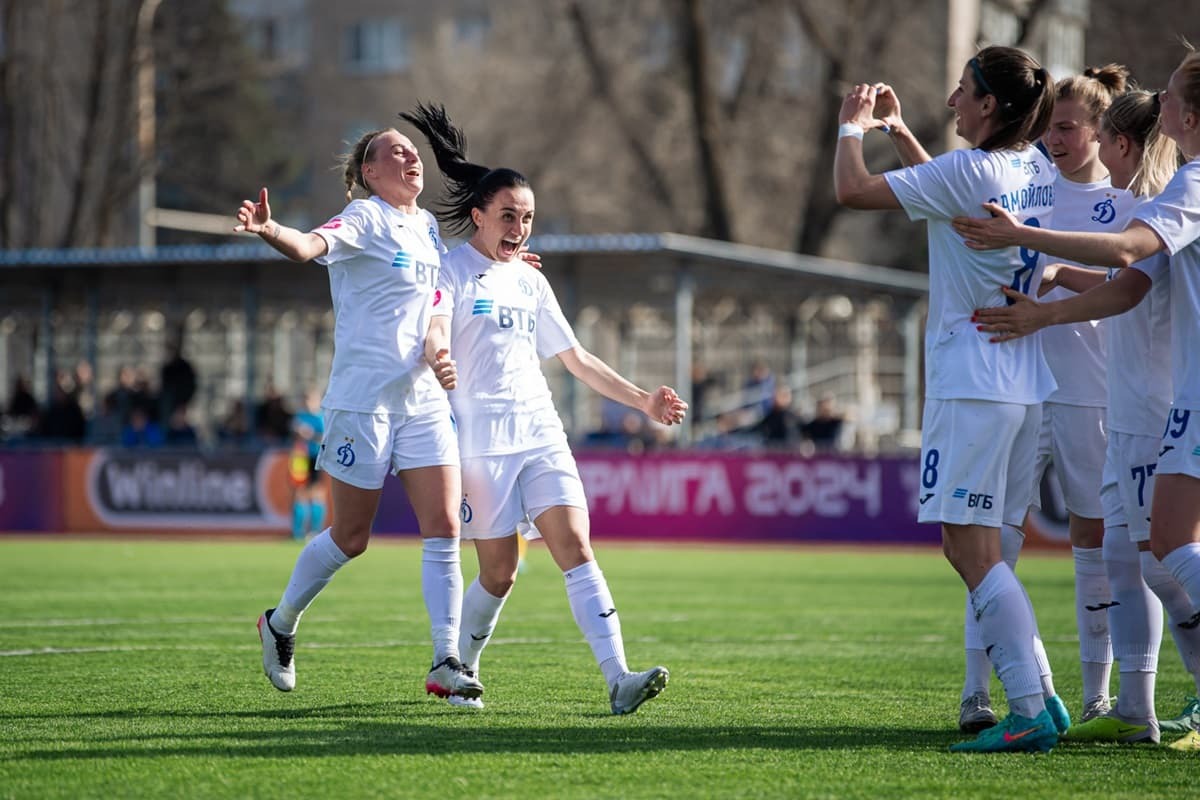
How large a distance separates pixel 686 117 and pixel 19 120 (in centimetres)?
1566

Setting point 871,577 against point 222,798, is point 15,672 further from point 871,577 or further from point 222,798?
point 871,577

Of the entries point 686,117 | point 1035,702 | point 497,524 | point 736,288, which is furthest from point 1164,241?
point 686,117

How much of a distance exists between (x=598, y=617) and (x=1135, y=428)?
2284 mm

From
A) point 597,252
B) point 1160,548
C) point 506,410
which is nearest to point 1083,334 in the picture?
point 1160,548

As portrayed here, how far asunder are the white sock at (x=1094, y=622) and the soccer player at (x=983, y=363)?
915 mm

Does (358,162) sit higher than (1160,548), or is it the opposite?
(358,162)

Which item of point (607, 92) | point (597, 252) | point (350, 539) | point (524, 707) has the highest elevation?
point (607, 92)

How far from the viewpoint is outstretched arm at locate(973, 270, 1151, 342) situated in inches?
235

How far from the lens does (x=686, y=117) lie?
40.3m

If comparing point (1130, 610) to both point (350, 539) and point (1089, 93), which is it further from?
point (350, 539)

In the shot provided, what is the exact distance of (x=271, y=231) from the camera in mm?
6637

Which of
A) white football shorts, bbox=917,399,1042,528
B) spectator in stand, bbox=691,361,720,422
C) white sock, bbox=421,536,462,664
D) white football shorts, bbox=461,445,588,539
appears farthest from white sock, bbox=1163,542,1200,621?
spectator in stand, bbox=691,361,720,422

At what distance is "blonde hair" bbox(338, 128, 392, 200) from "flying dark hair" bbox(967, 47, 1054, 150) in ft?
9.43

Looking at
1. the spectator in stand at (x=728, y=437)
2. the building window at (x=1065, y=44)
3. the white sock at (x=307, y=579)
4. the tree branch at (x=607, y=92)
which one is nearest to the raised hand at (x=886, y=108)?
the white sock at (x=307, y=579)
